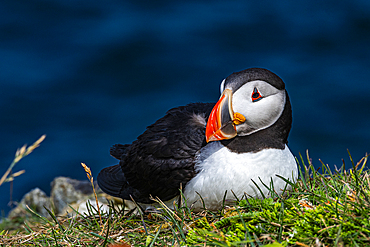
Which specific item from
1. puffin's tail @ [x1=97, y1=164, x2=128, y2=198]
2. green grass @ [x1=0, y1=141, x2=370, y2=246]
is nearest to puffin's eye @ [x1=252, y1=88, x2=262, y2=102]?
green grass @ [x1=0, y1=141, x2=370, y2=246]

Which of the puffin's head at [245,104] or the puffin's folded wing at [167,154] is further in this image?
the puffin's folded wing at [167,154]

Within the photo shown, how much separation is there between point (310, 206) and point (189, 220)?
82cm

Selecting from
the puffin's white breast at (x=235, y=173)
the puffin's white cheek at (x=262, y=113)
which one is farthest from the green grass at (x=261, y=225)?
the puffin's white cheek at (x=262, y=113)

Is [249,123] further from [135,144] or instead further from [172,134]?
[135,144]

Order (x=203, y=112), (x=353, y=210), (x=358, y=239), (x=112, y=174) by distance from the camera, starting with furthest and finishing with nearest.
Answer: (x=112, y=174)
(x=203, y=112)
(x=353, y=210)
(x=358, y=239)

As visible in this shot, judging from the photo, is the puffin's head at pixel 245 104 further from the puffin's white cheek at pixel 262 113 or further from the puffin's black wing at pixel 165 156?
the puffin's black wing at pixel 165 156

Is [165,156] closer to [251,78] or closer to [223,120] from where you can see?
[223,120]

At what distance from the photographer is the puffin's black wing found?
313cm

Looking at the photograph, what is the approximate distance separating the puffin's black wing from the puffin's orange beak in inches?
10.3

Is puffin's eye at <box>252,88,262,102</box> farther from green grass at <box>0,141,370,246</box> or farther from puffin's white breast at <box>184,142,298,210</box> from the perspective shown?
green grass at <box>0,141,370,246</box>

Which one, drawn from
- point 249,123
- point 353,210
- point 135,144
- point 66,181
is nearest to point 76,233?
point 135,144

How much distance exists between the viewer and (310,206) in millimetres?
2430

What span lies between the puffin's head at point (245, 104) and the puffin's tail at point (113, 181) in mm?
1267

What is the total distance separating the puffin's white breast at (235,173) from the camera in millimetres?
2869
